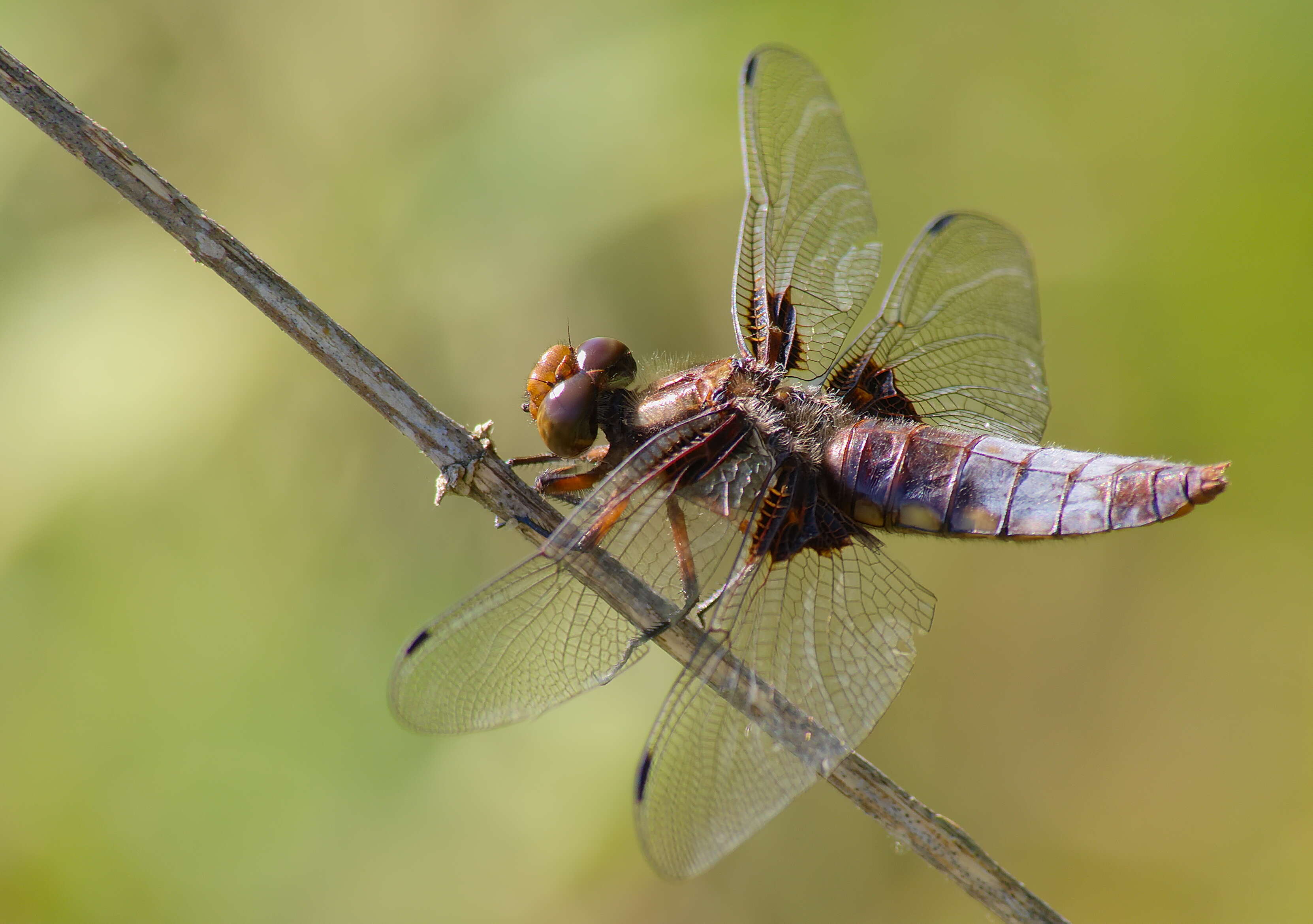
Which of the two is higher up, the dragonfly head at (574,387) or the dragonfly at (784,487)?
the dragonfly head at (574,387)

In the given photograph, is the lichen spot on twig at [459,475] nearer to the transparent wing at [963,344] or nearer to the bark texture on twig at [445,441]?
the bark texture on twig at [445,441]

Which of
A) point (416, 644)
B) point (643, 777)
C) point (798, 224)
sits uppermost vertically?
point (798, 224)

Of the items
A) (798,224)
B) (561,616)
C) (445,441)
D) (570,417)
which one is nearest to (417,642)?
(561,616)

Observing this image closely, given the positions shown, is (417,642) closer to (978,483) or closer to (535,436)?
(978,483)

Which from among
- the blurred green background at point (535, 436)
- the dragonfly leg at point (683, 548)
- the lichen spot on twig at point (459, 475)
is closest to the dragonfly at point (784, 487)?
the dragonfly leg at point (683, 548)

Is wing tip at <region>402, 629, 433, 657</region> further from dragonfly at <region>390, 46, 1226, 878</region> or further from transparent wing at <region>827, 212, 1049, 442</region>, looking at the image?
transparent wing at <region>827, 212, 1049, 442</region>

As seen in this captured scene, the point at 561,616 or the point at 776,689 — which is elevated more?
the point at 561,616
